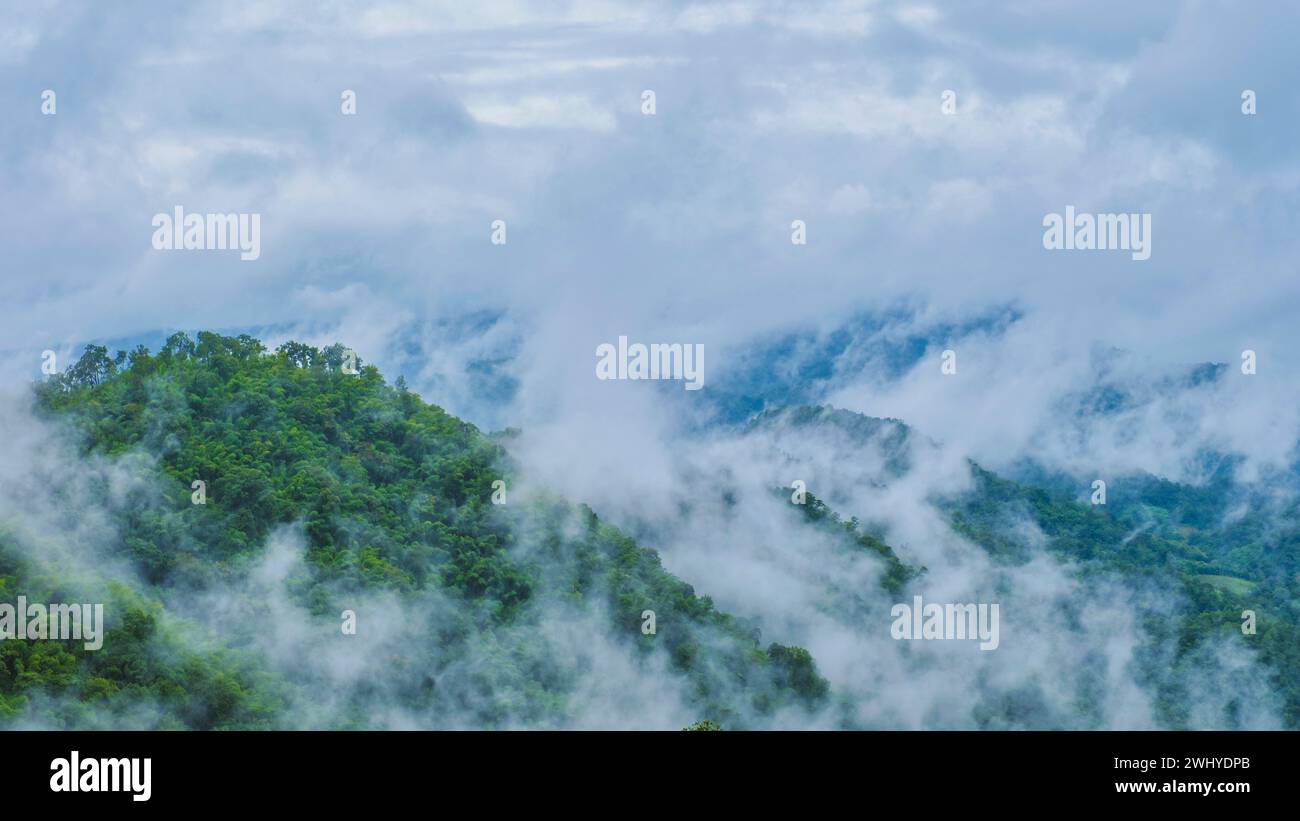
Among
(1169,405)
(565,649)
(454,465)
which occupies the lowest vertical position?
(565,649)

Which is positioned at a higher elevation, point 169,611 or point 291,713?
point 169,611

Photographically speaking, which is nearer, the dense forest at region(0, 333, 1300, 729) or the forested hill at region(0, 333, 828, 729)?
the dense forest at region(0, 333, 1300, 729)

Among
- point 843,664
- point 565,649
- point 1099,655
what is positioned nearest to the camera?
point 565,649

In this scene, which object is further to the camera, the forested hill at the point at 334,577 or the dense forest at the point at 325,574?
the forested hill at the point at 334,577

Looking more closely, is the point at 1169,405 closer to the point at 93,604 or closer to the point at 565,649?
the point at 565,649
